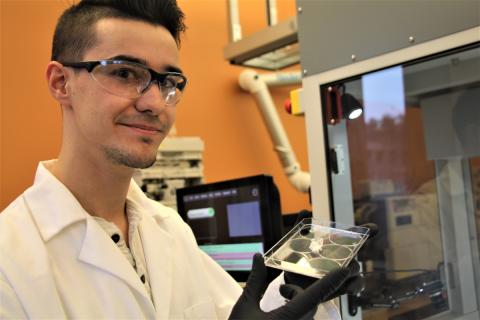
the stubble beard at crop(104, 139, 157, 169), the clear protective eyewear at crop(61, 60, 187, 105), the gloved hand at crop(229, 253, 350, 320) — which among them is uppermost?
the clear protective eyewear at crop(61, 60, 187, 105)

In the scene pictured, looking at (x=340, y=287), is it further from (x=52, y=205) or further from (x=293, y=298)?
(x=52, y=205)

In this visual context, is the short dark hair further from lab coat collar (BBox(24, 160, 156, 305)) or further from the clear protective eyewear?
lab coat collar (BBox(24, 160, 156, 305))

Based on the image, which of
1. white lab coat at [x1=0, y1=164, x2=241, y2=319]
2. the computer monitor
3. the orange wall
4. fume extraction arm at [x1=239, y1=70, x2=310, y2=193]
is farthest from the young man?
fume extraction arm at [x1=239, y1=70, x2=310, y2=193]

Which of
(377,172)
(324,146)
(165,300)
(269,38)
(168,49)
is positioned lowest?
(165,300)

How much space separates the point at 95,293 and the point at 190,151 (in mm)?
1314

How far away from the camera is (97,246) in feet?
3.04

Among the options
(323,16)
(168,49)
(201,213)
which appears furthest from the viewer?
(201,213)

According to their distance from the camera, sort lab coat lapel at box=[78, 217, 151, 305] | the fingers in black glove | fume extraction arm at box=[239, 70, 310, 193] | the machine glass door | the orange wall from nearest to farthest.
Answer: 1. the fingers in black glove
2. lab coat lapel at box=[78, 217, 151, 305]
3. the machine glass door
4. the orange wall
5. fume extraction arm at box=[239, 70, 310, 193]

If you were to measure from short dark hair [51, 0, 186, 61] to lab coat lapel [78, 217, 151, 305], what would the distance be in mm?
397

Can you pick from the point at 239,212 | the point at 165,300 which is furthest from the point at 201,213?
the point at 165,300

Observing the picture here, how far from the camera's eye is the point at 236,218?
166 cm

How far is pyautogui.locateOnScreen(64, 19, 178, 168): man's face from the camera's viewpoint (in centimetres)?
93

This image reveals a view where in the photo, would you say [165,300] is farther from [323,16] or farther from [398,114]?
[398,114]

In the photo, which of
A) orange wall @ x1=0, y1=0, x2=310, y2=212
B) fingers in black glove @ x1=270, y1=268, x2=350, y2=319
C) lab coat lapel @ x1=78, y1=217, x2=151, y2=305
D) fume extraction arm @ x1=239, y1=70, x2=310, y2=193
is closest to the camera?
fingers in black glove @ x1=270, y1=268, x2=350, y2=319
